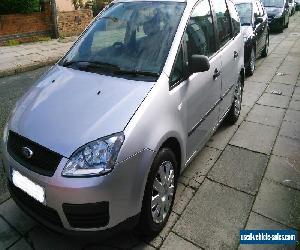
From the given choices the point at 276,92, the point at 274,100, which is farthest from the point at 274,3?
the point at 274,100

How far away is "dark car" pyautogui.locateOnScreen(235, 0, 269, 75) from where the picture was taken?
303 inches

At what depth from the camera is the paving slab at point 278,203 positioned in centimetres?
325

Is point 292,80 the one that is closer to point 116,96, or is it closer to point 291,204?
point 291,204

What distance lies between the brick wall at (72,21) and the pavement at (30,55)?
2.51 feet

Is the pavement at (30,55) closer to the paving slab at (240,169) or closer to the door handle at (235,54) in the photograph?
the door handle at (235,54)

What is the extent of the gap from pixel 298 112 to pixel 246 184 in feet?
8.99

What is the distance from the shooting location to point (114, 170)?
2322 mm

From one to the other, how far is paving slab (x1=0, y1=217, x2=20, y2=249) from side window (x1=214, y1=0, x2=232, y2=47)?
3.16m

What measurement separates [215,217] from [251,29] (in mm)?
6018

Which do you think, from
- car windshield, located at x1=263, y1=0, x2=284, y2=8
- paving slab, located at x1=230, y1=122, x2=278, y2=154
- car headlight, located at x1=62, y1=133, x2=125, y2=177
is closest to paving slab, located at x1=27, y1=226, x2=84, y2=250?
car headlight, located at x1=62, y1=133, x2=125, y2=177

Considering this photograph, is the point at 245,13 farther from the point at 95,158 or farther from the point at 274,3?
the point at 274,3

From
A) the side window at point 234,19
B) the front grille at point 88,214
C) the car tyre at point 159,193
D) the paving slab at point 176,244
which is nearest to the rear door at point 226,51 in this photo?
the side window at point 234,19

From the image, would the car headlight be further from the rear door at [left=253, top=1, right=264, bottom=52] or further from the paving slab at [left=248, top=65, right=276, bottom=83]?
the rear door at [left=253, top=1, right=264, bottom=52]

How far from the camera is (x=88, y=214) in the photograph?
2369mm
